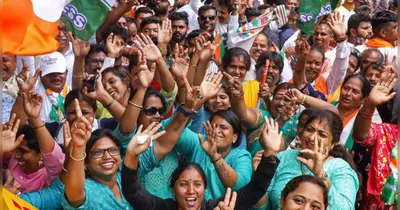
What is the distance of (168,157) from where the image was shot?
5176mm

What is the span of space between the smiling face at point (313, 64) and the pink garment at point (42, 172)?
277 cm

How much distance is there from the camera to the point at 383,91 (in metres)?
5.55

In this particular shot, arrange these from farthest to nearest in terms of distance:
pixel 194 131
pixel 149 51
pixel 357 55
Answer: pixel 357 55 → pixel 149 51 → pixel 194 131

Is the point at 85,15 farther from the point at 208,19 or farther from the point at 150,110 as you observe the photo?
the point at 208,19

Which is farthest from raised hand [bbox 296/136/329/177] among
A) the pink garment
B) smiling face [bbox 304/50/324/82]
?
smiling face [bbox 304/50/324/82]

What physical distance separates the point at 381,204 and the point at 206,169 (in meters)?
1.20

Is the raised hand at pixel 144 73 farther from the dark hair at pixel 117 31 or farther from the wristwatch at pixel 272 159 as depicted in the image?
the dark hair at pixel 117 31

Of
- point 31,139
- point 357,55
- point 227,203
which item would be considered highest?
point 357,55

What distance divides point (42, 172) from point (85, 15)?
149 cm

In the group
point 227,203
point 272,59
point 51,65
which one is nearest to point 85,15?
point 51,65

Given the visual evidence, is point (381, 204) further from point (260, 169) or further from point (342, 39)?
point (342, 39)

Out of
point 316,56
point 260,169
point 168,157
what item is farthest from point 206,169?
point 316,56

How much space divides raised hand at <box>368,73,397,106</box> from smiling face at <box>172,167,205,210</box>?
1.42 metres

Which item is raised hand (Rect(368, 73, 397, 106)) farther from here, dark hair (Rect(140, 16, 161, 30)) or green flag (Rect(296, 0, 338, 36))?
dark hair (Rect(140, 16, 161, 30))
